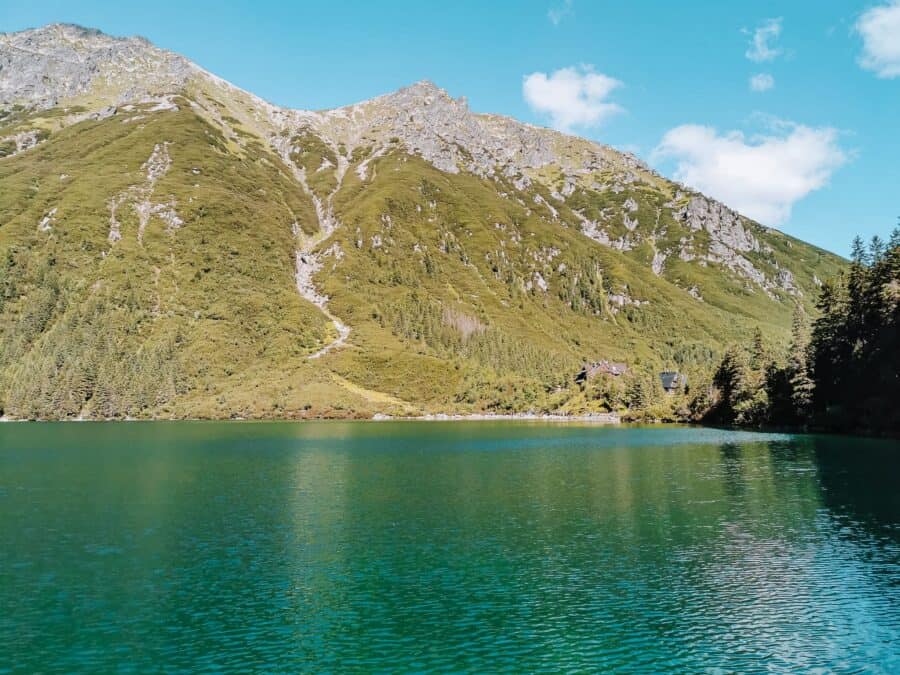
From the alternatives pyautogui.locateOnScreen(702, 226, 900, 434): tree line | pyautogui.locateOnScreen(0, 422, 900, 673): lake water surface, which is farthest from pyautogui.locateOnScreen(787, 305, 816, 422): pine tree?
pyautogui.locateOnScreen(0, 422, 900, 673): lake water surface

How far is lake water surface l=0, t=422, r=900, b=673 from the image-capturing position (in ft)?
85.9

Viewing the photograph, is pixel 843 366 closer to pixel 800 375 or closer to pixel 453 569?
pixel 800 375

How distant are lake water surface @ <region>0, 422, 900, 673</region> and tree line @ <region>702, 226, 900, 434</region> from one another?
4045 cm

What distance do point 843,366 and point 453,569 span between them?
11448 cm

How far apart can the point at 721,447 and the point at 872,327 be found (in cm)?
4052

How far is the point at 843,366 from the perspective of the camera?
4865 inches

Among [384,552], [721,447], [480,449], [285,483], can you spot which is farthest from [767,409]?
[384,552]

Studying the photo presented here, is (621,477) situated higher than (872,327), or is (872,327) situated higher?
(872,327)

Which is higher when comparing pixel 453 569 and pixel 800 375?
pixel 800 375

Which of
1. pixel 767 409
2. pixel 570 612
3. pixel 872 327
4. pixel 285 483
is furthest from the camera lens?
pixel 767 409

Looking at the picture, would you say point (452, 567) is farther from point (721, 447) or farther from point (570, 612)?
point (721, 447)

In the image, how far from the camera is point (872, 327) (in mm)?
117750

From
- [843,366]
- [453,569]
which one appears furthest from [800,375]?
[453,569]

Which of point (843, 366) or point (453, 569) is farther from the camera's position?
point (843, 366)
